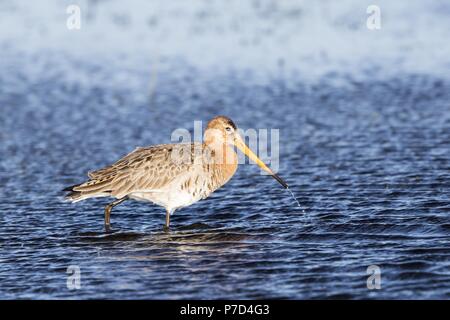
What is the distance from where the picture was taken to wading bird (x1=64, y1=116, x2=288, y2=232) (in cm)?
951

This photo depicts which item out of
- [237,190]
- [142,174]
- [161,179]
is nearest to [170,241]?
[161,179]

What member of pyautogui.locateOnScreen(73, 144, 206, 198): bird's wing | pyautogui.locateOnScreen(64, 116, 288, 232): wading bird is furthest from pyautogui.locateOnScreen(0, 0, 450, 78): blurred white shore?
pyautogui.locateOnScreen(73, 144, 206, 198): bird's wing

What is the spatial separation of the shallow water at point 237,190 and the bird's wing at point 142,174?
43 cm

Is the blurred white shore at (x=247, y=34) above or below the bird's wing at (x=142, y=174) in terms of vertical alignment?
above

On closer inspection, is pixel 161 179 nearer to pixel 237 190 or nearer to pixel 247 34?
pixel 237 190

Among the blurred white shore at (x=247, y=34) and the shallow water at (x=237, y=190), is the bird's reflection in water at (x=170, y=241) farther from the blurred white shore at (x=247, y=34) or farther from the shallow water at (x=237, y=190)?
the blurred white shore at (x=247, y=34)

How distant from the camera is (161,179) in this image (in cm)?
952

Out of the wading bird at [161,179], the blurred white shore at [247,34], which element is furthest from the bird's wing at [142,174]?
the blurred white shore at [247,34]

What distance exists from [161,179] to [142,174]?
0.19 m

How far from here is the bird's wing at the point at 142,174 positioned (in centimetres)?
952

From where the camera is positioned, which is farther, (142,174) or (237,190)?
(237,190)

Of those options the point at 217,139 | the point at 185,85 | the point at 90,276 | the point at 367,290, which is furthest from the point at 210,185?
the point at 185,85
